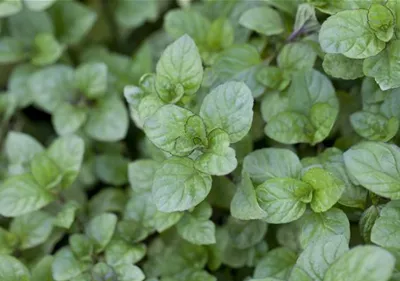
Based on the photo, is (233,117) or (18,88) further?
(18,88)

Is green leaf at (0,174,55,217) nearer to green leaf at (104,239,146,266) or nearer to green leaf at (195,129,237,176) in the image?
green leaf at (104,239,146,266)

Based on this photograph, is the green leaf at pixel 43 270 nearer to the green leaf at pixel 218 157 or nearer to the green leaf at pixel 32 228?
the green leaf at pixel 32 228

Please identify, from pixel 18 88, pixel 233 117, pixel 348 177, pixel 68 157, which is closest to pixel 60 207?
pixel 68 157

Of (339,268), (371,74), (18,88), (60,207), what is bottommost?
(60,207)

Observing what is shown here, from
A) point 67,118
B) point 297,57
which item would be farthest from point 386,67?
point 67,118

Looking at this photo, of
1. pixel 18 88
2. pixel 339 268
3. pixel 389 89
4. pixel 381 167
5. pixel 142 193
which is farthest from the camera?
pixel 18 88

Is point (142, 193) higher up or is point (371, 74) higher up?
point (371, 74)

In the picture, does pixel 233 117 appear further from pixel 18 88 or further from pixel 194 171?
pixel 18 88

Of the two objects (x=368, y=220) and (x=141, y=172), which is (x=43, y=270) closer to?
(x=141, y=172)
